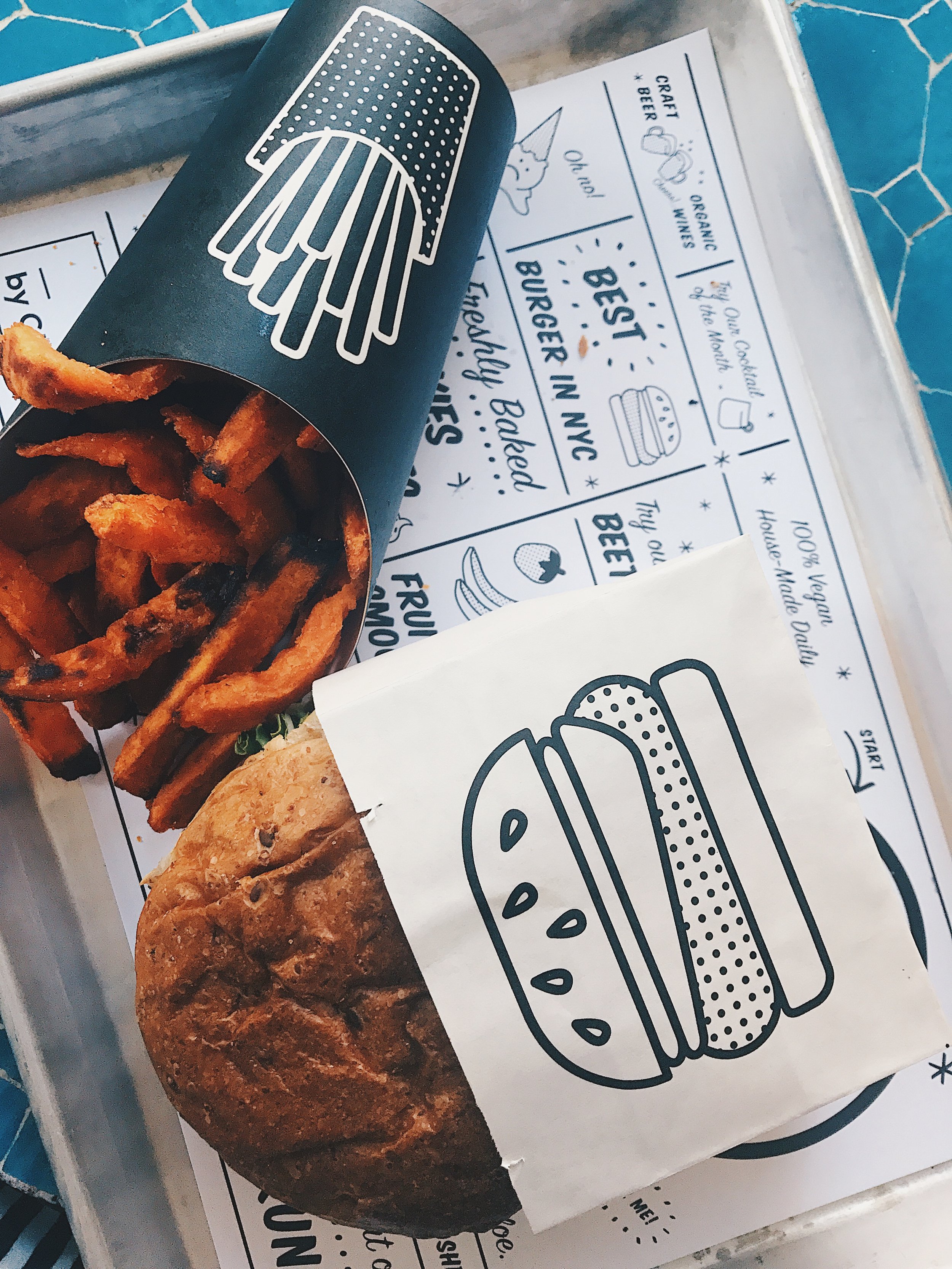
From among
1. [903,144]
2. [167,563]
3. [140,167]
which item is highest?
[140,167]

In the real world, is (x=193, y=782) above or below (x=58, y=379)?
below

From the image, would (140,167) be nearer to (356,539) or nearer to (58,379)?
(58,379)

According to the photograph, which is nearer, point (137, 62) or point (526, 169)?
point (137, 62)

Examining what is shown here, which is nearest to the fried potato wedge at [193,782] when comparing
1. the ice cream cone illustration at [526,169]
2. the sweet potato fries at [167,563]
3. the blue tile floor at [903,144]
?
the sweet potato fries at [167,563]


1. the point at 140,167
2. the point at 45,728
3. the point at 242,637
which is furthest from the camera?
the point at 140,167

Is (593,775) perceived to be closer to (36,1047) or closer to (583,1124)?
(583,1124)

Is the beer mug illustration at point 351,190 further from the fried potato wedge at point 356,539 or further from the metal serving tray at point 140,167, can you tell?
the metal serving tray at point 140,167

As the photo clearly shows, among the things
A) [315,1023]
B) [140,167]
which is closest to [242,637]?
[315,1023]

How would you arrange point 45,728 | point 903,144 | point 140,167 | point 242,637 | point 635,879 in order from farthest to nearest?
point 903,144 < point 140,167 < point 45,728 < point 242,637 < point 635,879
